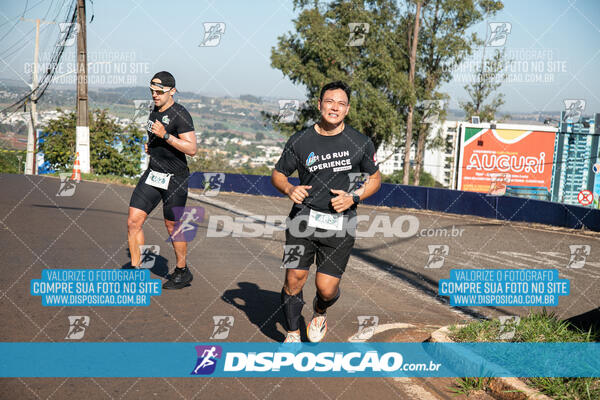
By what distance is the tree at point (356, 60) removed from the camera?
111ft

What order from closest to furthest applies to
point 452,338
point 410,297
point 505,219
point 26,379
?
1. point 26,379
2. point 452,338
3. point 410,297
4. point 505,219

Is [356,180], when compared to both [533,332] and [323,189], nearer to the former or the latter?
[323,189]

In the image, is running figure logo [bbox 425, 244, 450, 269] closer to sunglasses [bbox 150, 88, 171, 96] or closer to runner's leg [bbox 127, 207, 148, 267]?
runner's leg [bbox 127, 207, 148, 267]

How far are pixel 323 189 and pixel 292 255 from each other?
60cm

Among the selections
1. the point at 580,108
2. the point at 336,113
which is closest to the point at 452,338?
the point at 336,113

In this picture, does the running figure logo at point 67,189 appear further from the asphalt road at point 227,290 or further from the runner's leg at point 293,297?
the runner's leg at point 293,297

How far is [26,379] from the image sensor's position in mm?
3713

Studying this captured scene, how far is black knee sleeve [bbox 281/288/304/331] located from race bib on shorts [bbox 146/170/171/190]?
2132 mm

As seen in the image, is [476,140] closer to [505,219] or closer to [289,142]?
[505,219]

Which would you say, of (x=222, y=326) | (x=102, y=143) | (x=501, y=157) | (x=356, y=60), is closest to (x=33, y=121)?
(x=102, y=143)

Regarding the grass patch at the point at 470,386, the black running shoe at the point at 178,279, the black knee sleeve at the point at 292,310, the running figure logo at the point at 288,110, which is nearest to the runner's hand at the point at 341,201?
the black knee sleeve at the point at 292,310

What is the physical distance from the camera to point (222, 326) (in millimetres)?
5145

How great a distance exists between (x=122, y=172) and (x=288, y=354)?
83.2 feet

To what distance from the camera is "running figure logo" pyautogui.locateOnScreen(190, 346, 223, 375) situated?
4.14 metres
